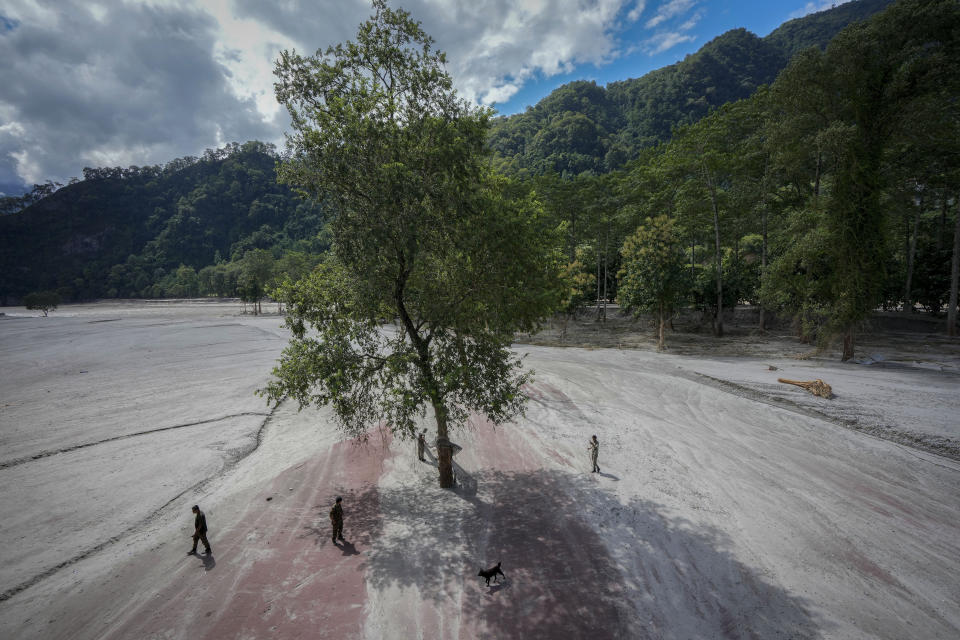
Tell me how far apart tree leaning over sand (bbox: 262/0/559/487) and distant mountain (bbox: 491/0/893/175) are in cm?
10008

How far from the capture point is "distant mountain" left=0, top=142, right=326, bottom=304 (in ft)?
426

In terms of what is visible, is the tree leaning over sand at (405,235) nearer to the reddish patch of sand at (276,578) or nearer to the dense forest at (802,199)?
the dense forest at (802,199)

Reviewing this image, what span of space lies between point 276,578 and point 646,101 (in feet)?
570

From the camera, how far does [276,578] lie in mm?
8977

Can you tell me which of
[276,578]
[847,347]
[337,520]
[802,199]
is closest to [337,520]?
[337,520]

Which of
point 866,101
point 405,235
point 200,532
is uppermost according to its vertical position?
point 866,101

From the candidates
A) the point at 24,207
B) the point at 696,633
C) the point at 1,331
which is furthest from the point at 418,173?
the point at 24,207

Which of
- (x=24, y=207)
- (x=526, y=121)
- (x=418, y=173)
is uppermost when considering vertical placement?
(x=526, y=121)

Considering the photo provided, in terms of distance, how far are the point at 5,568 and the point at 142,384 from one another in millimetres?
18058

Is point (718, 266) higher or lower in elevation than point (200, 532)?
higher

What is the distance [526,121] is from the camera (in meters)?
153

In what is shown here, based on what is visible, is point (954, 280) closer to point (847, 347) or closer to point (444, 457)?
point (847, 347)

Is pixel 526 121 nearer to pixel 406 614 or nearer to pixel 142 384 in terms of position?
pixel 142 384

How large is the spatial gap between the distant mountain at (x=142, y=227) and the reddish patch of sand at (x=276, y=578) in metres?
127
